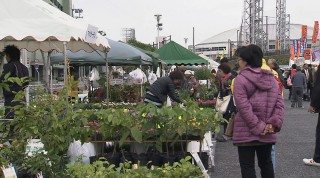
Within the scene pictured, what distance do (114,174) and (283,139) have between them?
7.45 m

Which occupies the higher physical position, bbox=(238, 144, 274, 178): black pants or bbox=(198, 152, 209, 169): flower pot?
bbox=(238, 144, 274, 178): black pants

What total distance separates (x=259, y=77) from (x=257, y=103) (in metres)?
0.25

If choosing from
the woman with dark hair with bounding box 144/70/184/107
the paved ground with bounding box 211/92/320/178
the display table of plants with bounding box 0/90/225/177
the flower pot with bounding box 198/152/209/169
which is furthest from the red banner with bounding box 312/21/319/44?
the display table of plants with bounding box 0/90/225/177

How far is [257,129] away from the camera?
14.2 ft

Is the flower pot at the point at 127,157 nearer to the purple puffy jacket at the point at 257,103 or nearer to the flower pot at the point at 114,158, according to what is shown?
the flower pot at the point at 114,158

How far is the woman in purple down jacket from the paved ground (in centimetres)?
209

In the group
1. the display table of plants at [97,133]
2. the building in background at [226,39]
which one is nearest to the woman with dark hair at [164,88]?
the display table of plants at [97,133]

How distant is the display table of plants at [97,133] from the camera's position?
3.37 metres

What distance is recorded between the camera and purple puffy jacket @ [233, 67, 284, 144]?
4359 millimetres

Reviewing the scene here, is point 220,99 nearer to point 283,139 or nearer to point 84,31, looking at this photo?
point 283,139

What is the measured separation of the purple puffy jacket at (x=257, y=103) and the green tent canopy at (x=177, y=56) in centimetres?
1294

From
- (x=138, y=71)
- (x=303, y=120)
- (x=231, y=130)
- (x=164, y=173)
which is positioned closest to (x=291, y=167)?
(x=231, y=130)

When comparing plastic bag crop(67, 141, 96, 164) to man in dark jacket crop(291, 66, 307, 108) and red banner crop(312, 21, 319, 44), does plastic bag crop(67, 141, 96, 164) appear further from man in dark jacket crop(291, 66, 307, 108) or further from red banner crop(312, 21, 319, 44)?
red banner crop(312, 21, 319, 44)

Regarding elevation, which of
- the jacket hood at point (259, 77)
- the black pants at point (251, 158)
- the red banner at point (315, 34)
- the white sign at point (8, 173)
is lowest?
the black pants at point (251, 158)
